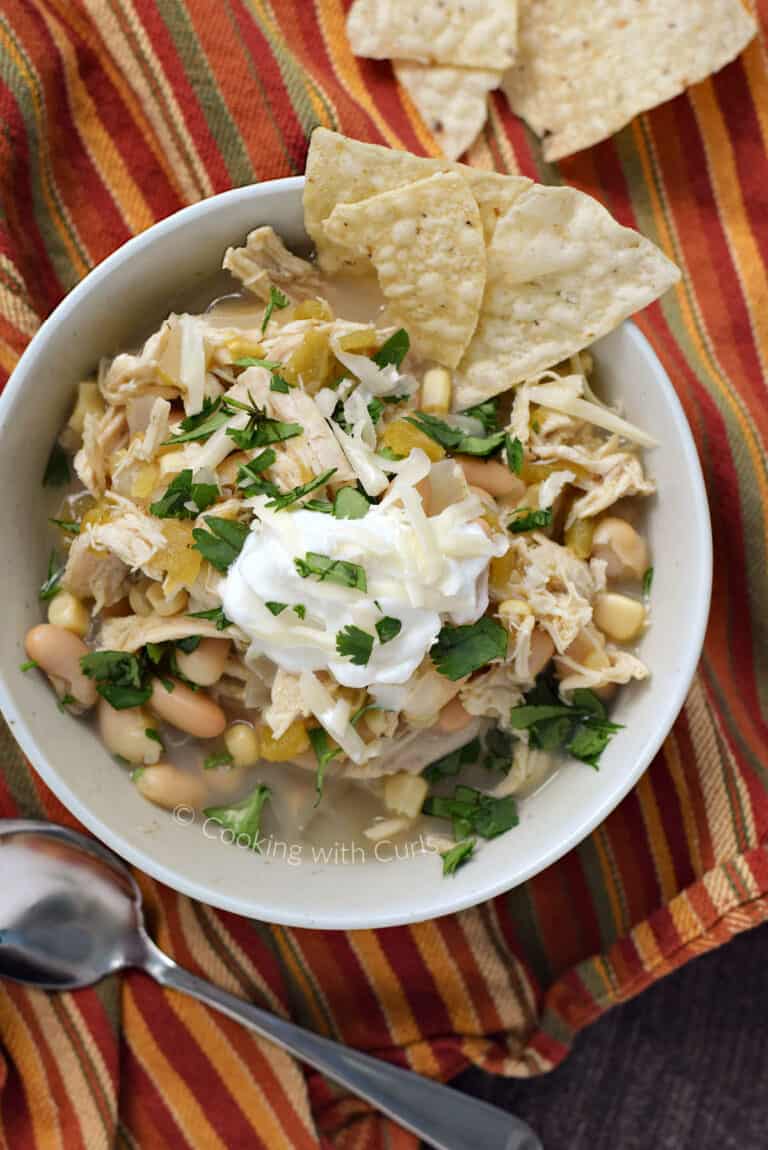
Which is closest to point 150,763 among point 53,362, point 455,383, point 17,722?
point 17,722

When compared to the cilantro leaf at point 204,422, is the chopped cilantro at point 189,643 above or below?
below

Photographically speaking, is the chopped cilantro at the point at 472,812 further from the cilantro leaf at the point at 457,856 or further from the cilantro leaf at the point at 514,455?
the cilantro leaf at the point at 514,455

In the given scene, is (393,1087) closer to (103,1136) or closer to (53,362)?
(103,1136)

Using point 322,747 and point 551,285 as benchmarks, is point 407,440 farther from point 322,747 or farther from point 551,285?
point 322,747

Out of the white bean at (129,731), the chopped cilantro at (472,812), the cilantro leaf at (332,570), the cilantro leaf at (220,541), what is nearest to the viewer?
the cilantro leaf at (332,570)

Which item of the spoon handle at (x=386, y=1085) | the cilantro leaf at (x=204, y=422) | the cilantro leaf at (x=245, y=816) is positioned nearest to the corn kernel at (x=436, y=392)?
the cilantro leaf at (x=204, y=422)
